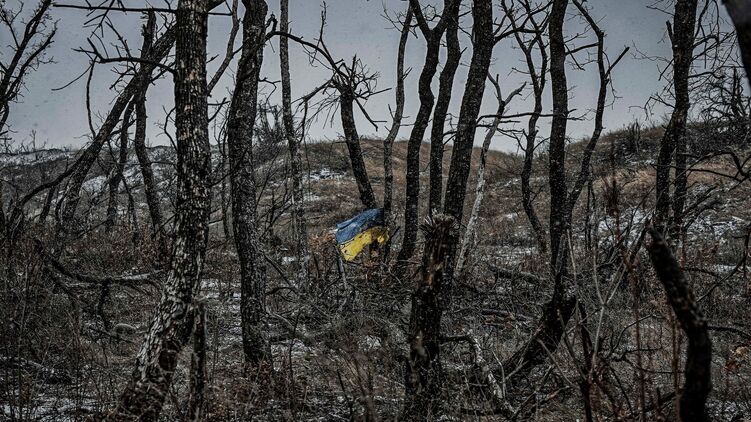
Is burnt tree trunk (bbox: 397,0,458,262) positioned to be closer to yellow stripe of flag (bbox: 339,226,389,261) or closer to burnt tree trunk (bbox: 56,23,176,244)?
yellow stripe of flag (bbox: 339,226,389,261)

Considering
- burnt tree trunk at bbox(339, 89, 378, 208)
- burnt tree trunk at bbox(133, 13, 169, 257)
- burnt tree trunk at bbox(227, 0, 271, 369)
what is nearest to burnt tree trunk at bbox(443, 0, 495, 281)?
burnt tree trunk at bbox(227, 0, 271, 369)

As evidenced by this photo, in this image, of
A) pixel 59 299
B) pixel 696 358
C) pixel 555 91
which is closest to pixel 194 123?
pixel 696 358

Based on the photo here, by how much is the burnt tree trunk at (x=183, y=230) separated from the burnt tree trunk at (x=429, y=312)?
4.76ft

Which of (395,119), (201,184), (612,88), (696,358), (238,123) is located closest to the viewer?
(696,358)

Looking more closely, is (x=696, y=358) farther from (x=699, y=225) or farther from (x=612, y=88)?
(x=699, y=225)

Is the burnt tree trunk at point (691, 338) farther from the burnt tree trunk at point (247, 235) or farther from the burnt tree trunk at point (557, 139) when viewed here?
the burnt tree trunk at point (557, 139)

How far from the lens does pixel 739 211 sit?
47.0ft

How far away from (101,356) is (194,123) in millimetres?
3288

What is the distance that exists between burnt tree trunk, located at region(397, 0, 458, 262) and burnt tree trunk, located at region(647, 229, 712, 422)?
8.26 metres

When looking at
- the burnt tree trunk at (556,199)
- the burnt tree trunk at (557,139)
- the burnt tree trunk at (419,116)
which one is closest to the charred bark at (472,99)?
the burnt tree trunk at (556,199)

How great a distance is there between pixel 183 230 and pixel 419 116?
7651 mm

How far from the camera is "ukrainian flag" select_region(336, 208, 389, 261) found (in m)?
9.77

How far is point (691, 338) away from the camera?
143cm

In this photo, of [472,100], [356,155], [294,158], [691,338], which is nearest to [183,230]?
[691,338]
